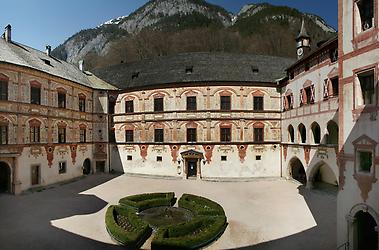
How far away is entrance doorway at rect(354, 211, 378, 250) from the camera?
10.9 m

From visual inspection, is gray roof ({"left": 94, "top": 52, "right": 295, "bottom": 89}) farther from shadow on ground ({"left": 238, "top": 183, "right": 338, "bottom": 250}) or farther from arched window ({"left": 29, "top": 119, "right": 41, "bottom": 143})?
shadow on ground ({"left": 238, "top": 183, "right": 338, "bottom": 250})

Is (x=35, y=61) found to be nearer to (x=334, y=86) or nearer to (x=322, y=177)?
(x=334, y=86)

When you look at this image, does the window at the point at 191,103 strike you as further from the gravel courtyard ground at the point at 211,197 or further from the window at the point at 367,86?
the window at the point at 367,86

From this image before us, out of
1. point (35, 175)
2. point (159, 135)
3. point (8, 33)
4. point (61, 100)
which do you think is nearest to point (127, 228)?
point (35, 175)

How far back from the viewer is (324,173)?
24891mm

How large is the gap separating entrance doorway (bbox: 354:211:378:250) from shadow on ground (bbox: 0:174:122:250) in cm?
1089

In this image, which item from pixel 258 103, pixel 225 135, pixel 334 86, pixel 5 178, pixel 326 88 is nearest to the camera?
pixel 334 86

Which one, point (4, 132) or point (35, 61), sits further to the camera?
point (35, 61)

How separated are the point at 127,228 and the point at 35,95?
16.4 m

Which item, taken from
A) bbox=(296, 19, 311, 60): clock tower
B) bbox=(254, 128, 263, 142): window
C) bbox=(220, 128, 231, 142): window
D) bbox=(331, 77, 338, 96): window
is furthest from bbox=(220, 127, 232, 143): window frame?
bbox=(296, 19, 311, 60): clock tower

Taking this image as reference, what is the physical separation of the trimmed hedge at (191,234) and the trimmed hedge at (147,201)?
14.6 ft

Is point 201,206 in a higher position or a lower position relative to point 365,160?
lower

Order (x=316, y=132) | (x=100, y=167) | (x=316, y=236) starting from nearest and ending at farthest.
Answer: (x=316, y=236), (x=316, y=132), (x=100, y=167)

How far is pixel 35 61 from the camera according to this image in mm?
24359
